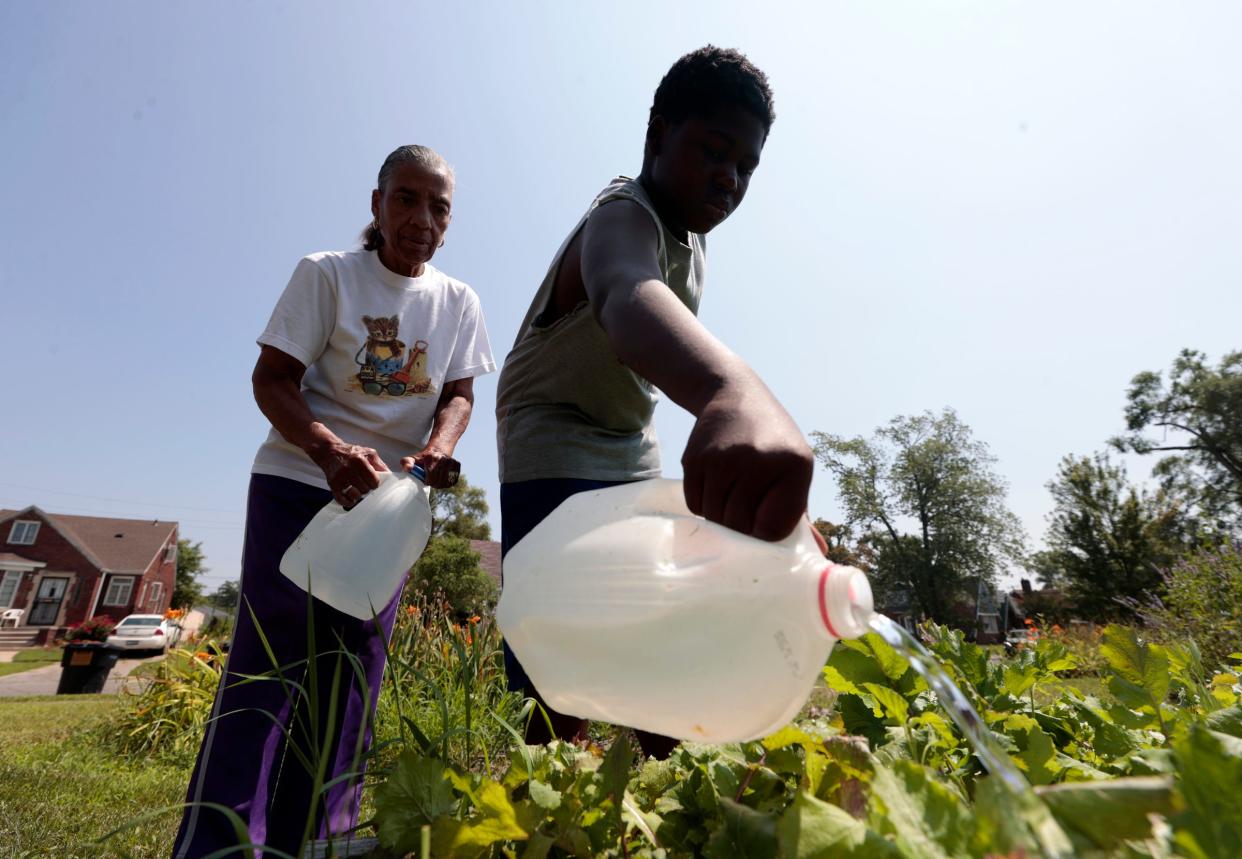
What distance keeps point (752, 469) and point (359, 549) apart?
139 centimetres

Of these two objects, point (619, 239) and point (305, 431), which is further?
point (305, 431)

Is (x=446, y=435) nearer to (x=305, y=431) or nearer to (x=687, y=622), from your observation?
(x=305, y=431)

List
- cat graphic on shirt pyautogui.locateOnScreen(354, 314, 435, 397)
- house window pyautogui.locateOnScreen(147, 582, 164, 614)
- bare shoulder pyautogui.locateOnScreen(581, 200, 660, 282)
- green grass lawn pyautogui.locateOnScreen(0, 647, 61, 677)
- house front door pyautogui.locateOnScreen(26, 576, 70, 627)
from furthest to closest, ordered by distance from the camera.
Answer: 1. house window pyautogui.locateOnScreen(147, 582, 164, 614)
2. house front door pyautogui.locateOnScreen(26, 576, 70, 627)
3. green grass lawn pyautogui.locateOnScreen(0, 647, 61, 677)
4. cat graphic on shirt pyautogui.locateOnScreen(354, 314, 435, 397)
5. bare shoulder pyautogui.locateOnScreen(581, 200, 660, 282)

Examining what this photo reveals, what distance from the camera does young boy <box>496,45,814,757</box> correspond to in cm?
88

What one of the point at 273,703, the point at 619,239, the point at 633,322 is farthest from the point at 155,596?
the point at 633,322

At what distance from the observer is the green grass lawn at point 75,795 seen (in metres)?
2.74

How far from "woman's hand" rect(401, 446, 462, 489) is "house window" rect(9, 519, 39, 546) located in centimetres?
4997

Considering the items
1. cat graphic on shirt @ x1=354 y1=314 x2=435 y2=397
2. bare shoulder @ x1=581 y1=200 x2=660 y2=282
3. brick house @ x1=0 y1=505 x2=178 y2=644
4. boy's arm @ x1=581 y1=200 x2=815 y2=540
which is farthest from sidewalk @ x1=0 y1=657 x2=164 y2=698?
brick house @ x1=0 y1=505 x2=178 y2=644

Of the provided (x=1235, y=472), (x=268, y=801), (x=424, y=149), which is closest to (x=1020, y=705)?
(x=268, y=801)

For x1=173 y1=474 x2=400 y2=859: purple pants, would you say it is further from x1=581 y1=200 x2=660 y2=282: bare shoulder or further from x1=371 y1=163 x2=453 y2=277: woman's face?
x1=581 y1=200 x2=660 y2=282: bare shoulder

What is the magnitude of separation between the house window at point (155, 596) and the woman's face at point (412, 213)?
49.1 metres

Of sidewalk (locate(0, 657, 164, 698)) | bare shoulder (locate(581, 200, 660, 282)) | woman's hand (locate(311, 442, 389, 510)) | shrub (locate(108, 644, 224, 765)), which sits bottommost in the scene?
sidewalk (locate(0, 657, 164, 698))

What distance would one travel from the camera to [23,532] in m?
38.5

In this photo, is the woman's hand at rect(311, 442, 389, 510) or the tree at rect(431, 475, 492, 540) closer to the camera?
the woman's hand at rect(311, 442, 389, 510)
